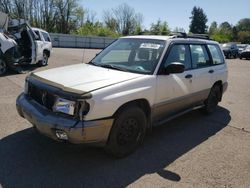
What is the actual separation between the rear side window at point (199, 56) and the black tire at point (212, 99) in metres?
0.80

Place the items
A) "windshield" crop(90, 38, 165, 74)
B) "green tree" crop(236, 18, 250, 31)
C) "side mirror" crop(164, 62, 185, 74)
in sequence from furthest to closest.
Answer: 1. "green tree" crop(236, 18, 250, 31)
2. "windshield" crop(90, 38, 165, 74)
3. "side mirror" crop(164, 62, 185, 74)

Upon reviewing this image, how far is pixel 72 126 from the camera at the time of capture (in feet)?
10.5

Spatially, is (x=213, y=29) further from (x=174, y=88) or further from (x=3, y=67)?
(x=174, y=88)

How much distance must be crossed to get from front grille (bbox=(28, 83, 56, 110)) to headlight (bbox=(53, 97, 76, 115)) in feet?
0.39

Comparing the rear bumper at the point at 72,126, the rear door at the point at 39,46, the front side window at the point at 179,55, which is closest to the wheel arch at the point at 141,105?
the rear bumper at the point at 72,126

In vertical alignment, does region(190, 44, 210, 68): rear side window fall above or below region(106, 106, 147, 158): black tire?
above

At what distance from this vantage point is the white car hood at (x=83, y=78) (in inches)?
135

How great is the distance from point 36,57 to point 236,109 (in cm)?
911

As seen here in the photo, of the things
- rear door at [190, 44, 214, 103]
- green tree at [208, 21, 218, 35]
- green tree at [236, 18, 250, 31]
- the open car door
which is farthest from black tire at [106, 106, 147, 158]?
green tree at [236, 18, 250, 31]

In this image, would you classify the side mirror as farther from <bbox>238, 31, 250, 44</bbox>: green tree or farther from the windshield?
<bbox>238, 31, 250, 44</bbox>: green tree

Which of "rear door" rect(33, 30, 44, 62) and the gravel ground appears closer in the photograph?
the gravel ground

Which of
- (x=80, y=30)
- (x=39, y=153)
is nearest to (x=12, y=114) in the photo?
(x=39, y=153)

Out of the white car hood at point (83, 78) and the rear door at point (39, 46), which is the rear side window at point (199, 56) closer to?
the white car hood at point (83, 78)

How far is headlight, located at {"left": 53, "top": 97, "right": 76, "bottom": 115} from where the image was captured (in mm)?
3277
